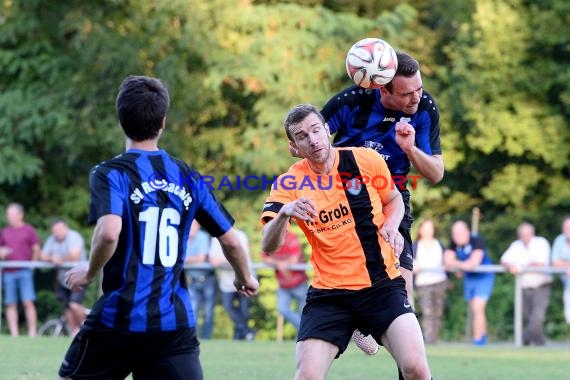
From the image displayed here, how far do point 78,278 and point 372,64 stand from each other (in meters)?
3.10

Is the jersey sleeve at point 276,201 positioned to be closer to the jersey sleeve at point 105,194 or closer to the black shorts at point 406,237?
the black shorts at point 406,237

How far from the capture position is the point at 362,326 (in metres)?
6.75

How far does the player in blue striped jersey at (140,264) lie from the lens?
5.21m

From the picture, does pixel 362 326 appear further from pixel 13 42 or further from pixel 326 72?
pixel 13 42

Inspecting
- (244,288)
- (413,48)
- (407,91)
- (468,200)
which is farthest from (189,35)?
(244,288)

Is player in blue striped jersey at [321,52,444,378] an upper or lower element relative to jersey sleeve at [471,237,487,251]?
upper

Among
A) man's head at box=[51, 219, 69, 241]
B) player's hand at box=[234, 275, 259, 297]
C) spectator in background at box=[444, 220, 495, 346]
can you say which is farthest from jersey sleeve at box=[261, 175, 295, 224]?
man's head at box=[51, 219, 69, 241]

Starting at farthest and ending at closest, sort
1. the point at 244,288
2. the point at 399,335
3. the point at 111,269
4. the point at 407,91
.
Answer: the point at 407,91 < the point at 399,335 < the point at 244,288 < the point at 111,269

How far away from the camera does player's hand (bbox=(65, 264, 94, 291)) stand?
5.22 metres

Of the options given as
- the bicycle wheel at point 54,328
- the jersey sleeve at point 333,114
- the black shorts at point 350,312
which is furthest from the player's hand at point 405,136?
the bicycle wheel at point 54,328

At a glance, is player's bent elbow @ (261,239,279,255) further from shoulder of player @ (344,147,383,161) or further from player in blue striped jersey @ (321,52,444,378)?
player in blue striped jersey @ (321,52,444,378)

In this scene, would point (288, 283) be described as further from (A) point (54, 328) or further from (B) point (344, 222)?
(B) point (344, 222)

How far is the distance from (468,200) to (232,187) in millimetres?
5329

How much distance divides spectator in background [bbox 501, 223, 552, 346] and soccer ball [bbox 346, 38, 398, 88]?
9337 millimetres
